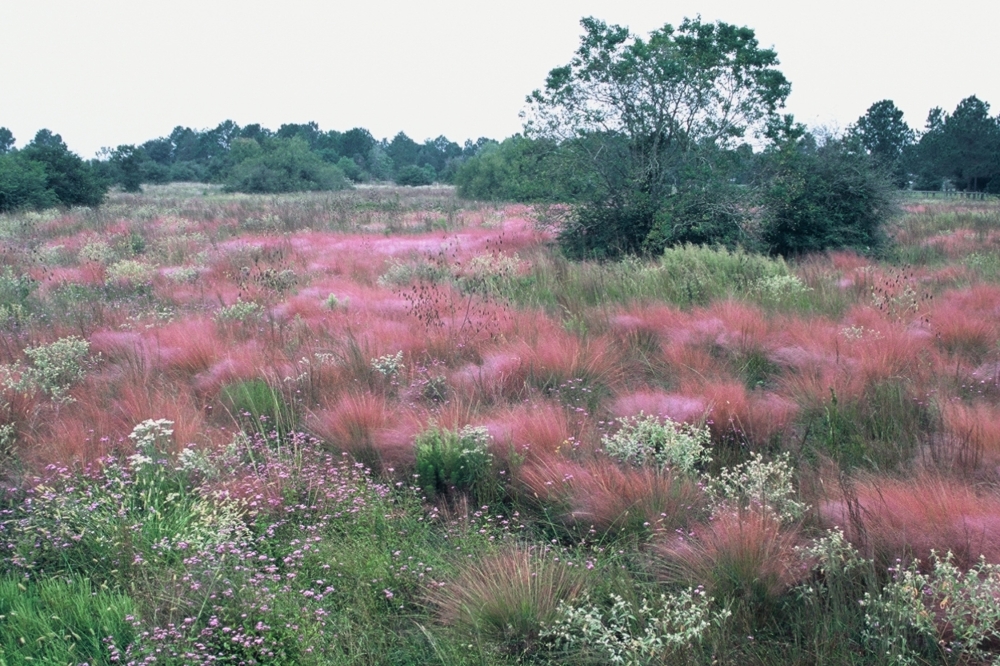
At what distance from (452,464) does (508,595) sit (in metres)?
1.26

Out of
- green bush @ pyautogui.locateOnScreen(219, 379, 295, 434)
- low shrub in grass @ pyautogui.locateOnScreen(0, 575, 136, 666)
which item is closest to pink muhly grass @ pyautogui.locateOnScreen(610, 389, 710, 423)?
green bush @ pyautogui.locateOnScreen(219, 379, 295, 434)

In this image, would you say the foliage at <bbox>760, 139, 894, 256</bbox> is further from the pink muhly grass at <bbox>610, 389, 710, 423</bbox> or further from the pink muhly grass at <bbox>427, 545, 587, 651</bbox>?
the pink muhly grass at <bbox>427, 545, 587, 651</bbox>

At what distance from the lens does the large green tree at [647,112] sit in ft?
44.6

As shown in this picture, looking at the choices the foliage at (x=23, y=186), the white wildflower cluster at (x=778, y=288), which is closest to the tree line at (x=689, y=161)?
the white wildflower cluster at (x=778, y=288)

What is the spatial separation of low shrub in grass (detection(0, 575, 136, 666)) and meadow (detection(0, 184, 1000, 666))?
0.01 m

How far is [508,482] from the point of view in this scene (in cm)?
390

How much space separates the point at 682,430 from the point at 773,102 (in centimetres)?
1145

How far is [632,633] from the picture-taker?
2.59 meters

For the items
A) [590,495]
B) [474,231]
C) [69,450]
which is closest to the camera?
[590,495]

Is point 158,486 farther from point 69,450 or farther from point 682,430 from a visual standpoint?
point 682,430

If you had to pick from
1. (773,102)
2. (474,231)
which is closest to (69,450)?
(773,102)

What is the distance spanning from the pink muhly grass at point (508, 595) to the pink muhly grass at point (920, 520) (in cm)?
113

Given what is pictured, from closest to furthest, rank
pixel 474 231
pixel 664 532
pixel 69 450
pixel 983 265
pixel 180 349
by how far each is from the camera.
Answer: pixel 664 532 → pixel 69 450 → pixel 180 349 → pixel 983 265 → pixel 474 231

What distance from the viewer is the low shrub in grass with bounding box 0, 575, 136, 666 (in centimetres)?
249
